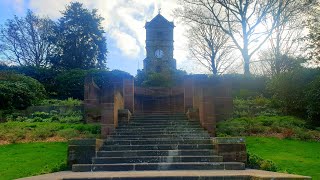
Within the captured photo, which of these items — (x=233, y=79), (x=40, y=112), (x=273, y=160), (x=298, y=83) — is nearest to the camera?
(x=273, y=160)

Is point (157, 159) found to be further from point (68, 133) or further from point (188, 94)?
point (188, 94)

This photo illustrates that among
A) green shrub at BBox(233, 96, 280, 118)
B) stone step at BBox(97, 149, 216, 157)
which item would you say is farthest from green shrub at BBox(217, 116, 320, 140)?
stone step at BBox(97, 149, 216, 157)

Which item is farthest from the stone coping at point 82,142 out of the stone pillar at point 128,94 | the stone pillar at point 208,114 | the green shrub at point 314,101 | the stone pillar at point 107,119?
the green shrub at point 314,101

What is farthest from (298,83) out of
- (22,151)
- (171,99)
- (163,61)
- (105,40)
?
(163,61)

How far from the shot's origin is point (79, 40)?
4672 cm

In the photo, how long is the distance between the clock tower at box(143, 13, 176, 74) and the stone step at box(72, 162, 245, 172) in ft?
150

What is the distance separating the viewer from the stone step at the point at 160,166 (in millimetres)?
9844

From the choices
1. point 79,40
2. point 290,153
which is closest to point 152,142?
point 290,153

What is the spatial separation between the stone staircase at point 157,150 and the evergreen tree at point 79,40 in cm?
3257

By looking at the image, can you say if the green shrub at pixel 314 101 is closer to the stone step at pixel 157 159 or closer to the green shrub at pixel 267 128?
the green shrub at pixel 267 128

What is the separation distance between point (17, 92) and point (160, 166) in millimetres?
14520

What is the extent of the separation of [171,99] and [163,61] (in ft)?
116

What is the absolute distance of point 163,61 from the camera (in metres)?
56.1

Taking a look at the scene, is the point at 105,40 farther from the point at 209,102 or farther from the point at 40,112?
the point at 209,102
